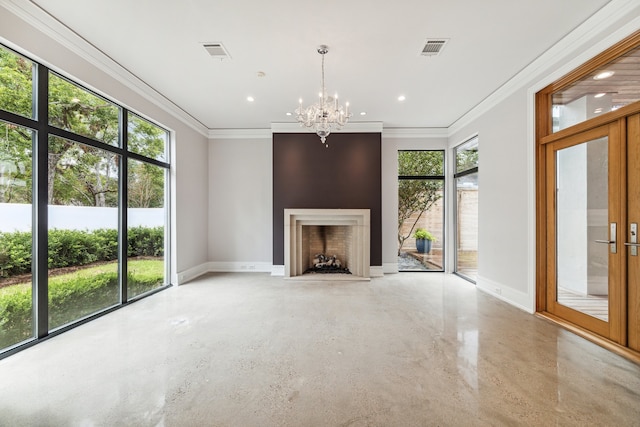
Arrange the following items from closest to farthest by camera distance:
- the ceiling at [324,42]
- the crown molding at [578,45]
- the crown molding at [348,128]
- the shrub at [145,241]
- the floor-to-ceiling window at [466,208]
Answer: the crown molding at [578,45] < the ceiling at [324,42] < the shrub at [145,241] < the floor-to-ceiling window at [466,208] < the crown molding at [348,128]

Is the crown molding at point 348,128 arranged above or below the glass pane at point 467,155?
above

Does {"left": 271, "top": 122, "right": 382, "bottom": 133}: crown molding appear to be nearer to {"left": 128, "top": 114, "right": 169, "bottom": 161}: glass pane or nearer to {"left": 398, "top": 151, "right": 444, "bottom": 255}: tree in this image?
{"left": 398, "top": 151, "right": 444, "bottom": 255}: tree

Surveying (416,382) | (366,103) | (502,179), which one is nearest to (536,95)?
(502,179)

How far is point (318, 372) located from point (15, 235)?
3.18 m

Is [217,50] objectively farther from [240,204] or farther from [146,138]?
[240,204]

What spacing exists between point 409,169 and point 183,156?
4945mm

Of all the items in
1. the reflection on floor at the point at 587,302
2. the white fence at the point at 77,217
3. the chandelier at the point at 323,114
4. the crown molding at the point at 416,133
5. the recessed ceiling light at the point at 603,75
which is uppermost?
the crown molding at the point at 416,133

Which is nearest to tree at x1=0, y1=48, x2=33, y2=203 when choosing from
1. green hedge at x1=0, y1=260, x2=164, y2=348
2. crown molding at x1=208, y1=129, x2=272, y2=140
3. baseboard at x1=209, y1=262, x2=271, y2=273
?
green hedge at x1=0, y1=260, x2=164, y2=348

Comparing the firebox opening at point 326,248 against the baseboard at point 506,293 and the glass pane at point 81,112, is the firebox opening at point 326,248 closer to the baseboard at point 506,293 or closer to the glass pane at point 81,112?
the baseboard at point 506,293

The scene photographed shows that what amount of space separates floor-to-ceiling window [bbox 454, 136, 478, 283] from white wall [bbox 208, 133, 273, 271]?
13.9 ft

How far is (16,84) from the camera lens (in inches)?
98.4

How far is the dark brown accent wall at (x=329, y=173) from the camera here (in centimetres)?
554

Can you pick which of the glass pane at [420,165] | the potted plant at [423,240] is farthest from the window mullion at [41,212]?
the potted plant at [423,240]

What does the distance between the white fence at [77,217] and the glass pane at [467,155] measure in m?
6.11
